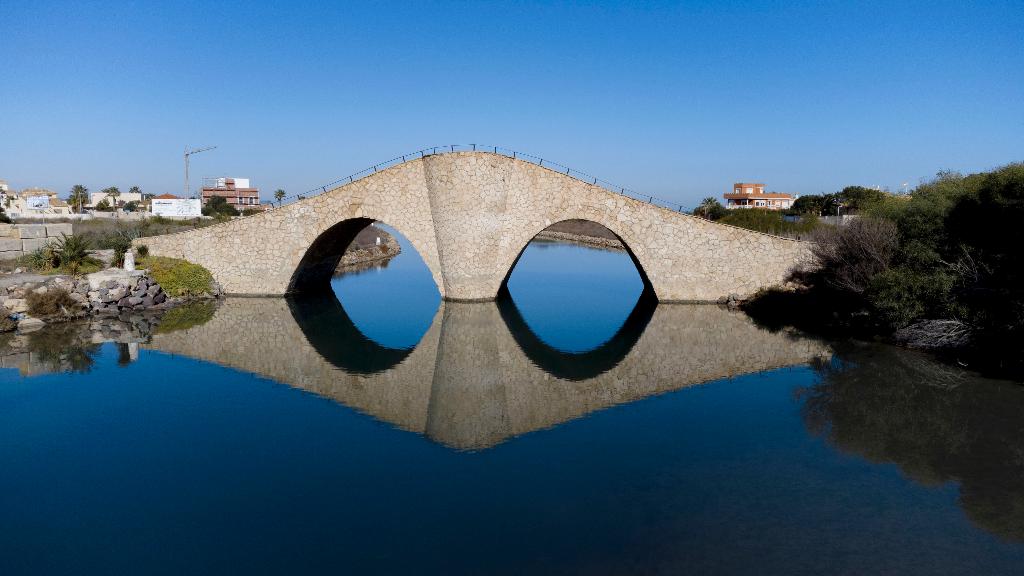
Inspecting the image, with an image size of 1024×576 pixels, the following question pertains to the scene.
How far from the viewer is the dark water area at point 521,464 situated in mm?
8648

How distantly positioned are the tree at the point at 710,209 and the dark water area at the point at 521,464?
50588 mm

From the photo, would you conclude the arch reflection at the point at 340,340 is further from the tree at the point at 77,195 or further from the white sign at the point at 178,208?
the tree at the point at 77,195

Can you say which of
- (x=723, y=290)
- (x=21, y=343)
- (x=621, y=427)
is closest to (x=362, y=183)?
(x=21, y=343)

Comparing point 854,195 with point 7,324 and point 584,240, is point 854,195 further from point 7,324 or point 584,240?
point 7,324

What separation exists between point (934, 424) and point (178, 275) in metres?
29.4

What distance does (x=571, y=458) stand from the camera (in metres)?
11.9

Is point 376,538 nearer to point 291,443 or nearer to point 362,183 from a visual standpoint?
point 291,443

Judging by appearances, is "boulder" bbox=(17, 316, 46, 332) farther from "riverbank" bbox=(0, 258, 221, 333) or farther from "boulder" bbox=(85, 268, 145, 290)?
"boulder" bbox=(85, 268, 145, 290)

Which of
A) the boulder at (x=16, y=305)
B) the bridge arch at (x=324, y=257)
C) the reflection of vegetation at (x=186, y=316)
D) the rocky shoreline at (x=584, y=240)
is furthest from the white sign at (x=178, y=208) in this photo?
the rocky shoreline at (x=584, y=240)

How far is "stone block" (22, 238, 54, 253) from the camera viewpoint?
2816 cm

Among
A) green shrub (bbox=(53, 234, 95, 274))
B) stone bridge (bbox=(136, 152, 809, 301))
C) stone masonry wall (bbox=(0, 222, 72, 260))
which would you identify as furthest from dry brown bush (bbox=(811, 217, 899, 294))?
stone masonry wall (bbox=(0, 222, 72, 260))

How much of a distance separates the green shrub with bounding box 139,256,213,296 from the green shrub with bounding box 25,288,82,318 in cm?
450

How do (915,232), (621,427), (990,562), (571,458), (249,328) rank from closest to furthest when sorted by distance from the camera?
(990,562)
(571,458)
(621,427)
(915,232)
(249,328)

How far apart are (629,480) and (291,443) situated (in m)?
6.58
